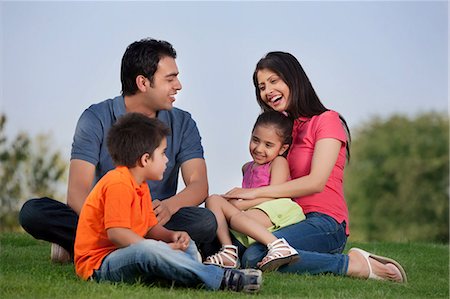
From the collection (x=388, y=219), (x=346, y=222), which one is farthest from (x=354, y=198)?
(x=346, y=222)

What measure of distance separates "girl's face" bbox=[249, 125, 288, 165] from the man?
39 cm

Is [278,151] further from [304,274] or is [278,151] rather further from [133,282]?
[133,282]

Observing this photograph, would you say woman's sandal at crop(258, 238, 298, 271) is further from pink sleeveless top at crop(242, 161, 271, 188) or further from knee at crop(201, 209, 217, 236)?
pink sleeveless top at crop(242, 161, 271, 188)

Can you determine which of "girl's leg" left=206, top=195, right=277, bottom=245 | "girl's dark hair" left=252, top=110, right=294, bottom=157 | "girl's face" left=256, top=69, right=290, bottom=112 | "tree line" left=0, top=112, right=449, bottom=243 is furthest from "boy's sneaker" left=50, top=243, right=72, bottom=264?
"tree line" left=0, top=112, right=449, bottom=243

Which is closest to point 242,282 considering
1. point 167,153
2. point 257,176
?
point 257,176

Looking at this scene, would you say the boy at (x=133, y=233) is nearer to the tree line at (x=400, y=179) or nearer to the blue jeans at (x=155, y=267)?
the blue jeans at (x=155, y=267)

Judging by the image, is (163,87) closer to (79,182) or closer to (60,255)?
(79,182)

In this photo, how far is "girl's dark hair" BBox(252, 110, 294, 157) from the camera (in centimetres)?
578

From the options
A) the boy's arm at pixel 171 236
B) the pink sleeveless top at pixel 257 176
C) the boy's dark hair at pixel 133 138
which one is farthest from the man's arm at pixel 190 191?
the boy's dark hair at pixel 133 138

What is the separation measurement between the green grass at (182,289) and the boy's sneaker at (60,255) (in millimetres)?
58

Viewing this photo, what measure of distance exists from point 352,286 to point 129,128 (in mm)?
1727

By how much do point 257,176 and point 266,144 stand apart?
0.23 metres

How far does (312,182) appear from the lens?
5605 mm

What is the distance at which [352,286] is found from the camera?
512 centimetres
